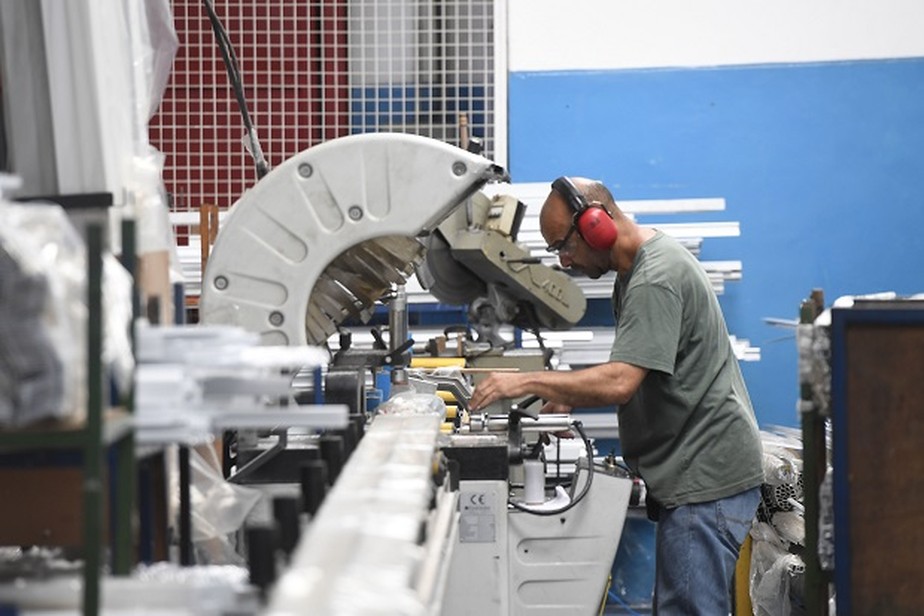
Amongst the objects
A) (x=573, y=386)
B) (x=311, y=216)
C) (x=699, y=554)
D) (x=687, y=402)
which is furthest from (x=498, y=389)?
(x=311, y=216)

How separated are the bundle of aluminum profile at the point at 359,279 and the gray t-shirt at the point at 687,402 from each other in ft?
1.81

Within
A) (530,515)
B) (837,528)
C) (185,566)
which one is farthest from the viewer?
(530,515)

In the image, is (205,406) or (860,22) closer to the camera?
(205,406)

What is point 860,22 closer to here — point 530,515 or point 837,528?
point 530,515

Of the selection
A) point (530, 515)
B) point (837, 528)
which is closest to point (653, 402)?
point (530, 515)

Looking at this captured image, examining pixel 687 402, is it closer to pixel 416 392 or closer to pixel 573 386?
pixel 573 386

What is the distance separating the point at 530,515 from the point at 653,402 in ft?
1.56

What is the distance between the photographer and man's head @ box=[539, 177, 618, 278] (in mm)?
3299

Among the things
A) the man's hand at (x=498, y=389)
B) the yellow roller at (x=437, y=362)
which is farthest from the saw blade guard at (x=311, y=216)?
the yellow roller at (x=437, y=362)

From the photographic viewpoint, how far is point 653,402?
3.27 m

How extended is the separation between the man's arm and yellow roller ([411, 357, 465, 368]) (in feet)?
3.19

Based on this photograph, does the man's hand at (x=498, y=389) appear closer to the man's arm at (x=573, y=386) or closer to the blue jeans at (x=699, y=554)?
the man's arm at (x=573, y=386)

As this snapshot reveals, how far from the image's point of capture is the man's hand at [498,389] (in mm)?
3166

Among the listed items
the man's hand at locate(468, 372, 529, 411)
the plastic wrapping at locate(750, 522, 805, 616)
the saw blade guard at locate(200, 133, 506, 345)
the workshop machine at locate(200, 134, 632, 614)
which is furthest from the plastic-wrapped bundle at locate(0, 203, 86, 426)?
the plastic wrapping at locate(750, 522, 805, 616)
